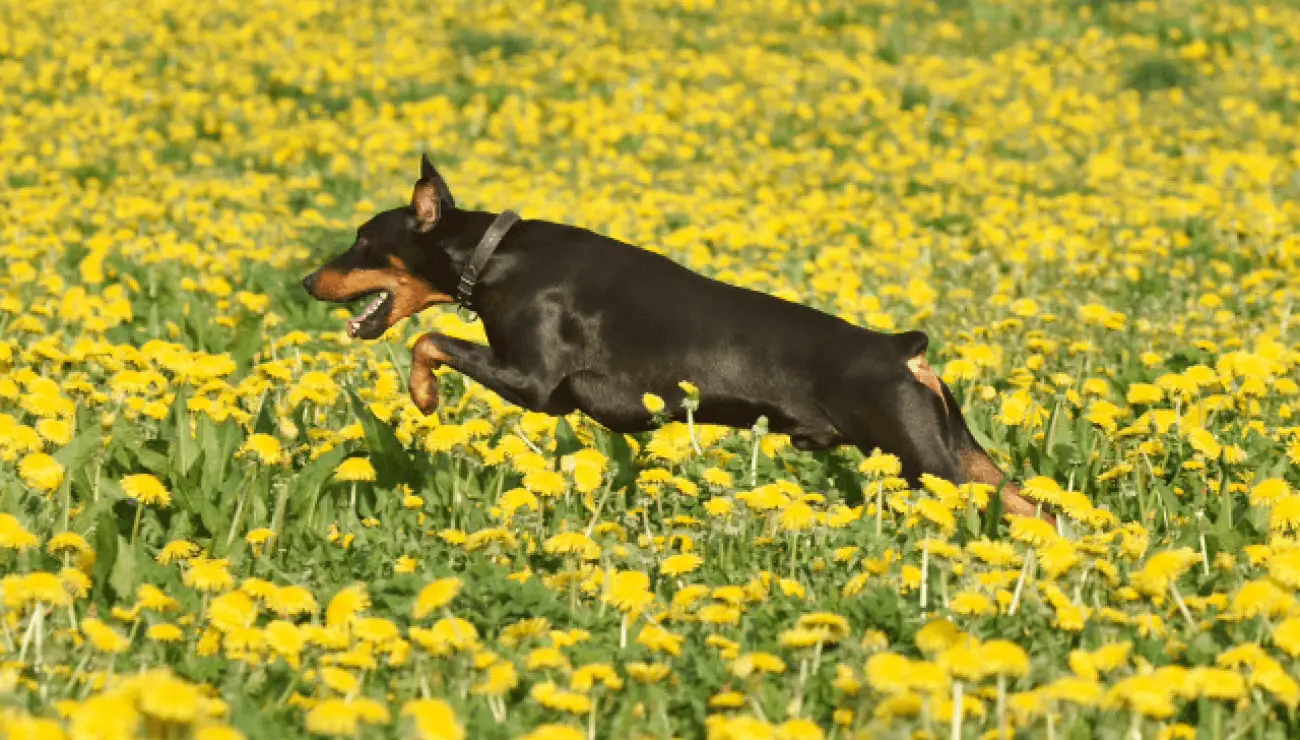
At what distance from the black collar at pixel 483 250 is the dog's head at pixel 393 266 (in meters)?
0.20

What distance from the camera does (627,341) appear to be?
17.0ft

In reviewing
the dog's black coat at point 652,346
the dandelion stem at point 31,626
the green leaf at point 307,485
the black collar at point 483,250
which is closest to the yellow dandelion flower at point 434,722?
the dandelion stem at point 31,626

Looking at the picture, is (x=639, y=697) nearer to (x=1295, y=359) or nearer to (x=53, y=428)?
(x=53, y=428)

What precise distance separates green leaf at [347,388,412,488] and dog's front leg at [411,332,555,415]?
42cm

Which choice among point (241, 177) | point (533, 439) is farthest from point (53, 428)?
point (241, 177)

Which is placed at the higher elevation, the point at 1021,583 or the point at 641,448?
the point at 1021,583

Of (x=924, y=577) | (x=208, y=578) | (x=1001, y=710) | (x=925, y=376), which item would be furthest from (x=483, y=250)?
(x=1001, y=710)

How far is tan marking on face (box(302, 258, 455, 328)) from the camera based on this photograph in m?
5.66

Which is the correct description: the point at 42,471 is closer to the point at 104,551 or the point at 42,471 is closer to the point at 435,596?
the point at 104,551

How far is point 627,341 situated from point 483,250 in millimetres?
609

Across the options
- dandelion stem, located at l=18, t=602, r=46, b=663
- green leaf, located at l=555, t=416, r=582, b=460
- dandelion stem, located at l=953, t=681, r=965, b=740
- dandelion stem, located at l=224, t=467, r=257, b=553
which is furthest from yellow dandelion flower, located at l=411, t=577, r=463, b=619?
green leaf, located at l=555, t=416, r=582, b=460

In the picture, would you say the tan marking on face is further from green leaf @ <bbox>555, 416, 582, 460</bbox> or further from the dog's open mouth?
green leaf @ <bbox>555, 416, 582, 460</bbox>

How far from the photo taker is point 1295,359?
561 cm

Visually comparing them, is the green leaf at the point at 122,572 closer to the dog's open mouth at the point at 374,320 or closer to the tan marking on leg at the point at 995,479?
the dog's open mouth at the point at 374,320
